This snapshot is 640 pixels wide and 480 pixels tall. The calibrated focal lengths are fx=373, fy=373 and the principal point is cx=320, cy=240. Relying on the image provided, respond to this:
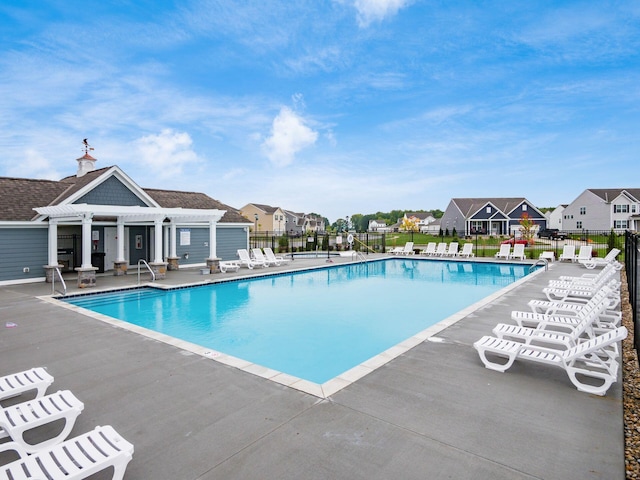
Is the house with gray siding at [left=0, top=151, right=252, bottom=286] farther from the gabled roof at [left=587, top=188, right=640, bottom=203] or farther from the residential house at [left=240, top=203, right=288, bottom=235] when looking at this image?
the gabled roof at [left=587, top=188, right=640, bottom=203]

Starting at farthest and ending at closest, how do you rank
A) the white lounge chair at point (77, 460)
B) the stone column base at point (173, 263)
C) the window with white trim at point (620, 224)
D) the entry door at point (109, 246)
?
the window with white trim at point (620, 224) → the stone column base at point (173, 263) → the entry door at point (109, 246) → the white lounge chair at point (77, 460)

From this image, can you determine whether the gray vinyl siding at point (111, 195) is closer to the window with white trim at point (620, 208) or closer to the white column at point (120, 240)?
the white column at point (120, 240)

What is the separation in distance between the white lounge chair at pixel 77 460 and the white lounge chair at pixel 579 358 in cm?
439

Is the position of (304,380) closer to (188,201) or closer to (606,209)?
(188,201)

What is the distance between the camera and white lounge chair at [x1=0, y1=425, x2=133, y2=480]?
96.0 inches

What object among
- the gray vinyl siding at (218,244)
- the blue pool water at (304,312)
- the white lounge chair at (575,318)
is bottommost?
the blue pool water at (304,312)

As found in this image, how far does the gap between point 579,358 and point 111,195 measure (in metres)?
17.2

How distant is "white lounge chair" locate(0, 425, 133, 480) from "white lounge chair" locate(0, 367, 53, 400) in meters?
1.26

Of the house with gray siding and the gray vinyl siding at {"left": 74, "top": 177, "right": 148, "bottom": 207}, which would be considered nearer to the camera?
the house with gray siding

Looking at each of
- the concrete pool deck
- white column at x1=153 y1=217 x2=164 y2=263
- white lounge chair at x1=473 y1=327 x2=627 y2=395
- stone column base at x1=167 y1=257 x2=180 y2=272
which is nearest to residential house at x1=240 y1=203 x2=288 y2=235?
stone column base at x1=167 y1=257 x2=180 y2=272

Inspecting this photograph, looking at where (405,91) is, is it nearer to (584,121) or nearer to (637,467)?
(584,121)

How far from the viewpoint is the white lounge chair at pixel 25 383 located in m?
3.93

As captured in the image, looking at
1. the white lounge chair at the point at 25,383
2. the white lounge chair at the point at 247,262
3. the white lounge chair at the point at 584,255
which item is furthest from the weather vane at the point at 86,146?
the white lounge chair at the point at 584,255

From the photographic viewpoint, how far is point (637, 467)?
9.63 feet
